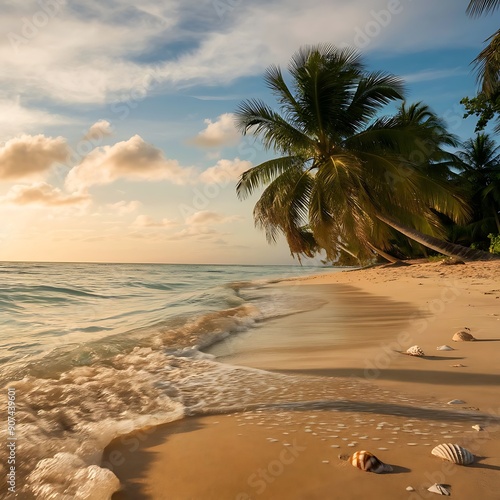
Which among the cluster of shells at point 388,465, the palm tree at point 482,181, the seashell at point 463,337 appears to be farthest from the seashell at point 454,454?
the palm tree at point 482,181

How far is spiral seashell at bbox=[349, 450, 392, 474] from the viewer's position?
6.08ft

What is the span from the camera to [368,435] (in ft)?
7.36

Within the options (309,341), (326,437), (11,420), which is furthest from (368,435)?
(309,341)

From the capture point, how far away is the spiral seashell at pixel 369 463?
1.85 m

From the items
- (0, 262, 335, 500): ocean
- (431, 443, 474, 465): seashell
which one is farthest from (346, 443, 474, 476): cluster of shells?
(0, 262, 335, 500): ocean

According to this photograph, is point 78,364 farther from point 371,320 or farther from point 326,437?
point 371,320

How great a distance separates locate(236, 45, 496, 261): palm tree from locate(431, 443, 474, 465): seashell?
11.6 metres

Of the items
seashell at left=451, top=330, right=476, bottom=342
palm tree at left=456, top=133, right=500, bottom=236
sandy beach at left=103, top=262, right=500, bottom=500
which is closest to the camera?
sandy beach at left=103, top=262, right=500, bottom=500

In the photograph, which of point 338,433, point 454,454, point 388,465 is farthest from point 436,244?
Result: point 388,465

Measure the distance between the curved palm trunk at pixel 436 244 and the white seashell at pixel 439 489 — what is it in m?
13.3

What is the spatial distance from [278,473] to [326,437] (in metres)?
0.42

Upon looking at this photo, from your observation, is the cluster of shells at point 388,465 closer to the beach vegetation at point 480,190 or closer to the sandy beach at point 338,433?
the sandy beach at point 338,433

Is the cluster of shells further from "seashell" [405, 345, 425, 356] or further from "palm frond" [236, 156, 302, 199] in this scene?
"palm frond" [236, 156, 302, 199]

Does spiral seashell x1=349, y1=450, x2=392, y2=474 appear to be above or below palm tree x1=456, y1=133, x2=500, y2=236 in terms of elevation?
below
